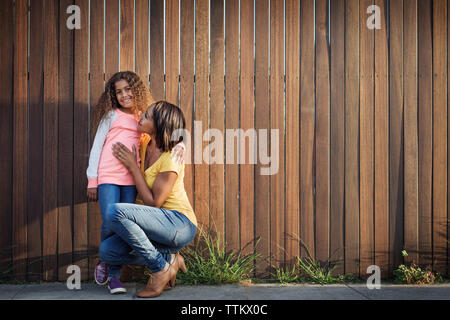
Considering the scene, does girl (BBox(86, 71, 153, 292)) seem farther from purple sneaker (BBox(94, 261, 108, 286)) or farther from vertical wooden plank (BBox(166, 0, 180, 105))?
vertical wooden plank (BBox(166, 0, 180, 105))

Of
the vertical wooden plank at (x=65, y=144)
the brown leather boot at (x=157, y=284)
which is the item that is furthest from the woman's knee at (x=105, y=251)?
the vertical wooden plank at (x=65, y=144)

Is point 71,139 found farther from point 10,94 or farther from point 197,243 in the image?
point 197,243

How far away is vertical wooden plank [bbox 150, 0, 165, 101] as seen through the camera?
3014 mm

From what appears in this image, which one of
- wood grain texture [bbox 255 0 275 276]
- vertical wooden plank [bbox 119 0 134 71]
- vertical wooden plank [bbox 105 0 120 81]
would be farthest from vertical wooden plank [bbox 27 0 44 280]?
wood grain texture [bbox 255 0 275 276]

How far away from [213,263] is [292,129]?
1296 mm

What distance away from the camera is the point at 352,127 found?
3074mm

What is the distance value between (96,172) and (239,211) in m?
1.19

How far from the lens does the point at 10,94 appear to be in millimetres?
2996

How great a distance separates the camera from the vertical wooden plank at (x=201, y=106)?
3.01 metres

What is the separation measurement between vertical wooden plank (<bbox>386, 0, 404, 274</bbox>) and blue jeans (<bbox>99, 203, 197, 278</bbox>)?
1.76 metres

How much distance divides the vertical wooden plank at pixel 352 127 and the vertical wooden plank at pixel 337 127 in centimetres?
Answer: 4

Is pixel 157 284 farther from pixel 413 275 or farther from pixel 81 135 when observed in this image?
pixel 413 275

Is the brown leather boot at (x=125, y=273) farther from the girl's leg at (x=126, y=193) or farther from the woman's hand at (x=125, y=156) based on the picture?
the woman's hand at (x=125, y=156)

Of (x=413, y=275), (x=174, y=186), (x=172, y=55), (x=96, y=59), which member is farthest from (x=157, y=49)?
(x=413, y=275)
